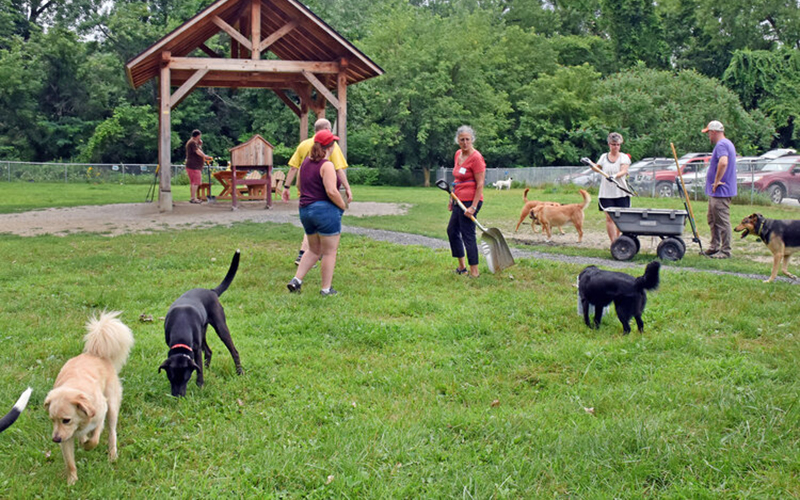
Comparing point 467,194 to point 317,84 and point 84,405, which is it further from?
point 317,84

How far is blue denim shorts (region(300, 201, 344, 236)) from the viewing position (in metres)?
6.77

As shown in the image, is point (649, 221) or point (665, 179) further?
point (665, 179)

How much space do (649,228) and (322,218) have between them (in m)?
5.05

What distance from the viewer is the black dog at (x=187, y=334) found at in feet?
12.8

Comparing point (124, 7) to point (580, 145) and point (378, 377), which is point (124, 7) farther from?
point (378, 377)

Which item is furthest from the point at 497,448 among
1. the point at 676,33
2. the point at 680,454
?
the point at 676,33

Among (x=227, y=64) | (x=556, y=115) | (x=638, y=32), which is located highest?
(x=638, y=32)

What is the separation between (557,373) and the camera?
15.1 feet

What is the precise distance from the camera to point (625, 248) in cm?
945

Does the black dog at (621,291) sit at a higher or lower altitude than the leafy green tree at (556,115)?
lower

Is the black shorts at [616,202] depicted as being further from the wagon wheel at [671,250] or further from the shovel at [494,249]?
the shovel at [494,249]

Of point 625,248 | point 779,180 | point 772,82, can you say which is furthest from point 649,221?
point 772,82

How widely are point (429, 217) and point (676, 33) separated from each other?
5035 centimetres

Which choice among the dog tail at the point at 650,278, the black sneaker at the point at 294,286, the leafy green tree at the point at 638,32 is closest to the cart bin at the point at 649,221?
the dog tail at the point at 650,278
